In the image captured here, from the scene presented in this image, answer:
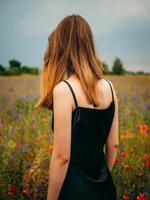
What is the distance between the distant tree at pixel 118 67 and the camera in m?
3.58

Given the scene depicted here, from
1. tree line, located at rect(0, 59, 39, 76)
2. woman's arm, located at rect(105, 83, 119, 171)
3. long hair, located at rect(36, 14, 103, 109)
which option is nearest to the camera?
long hair, located at rect(36, 14, 103, 109)

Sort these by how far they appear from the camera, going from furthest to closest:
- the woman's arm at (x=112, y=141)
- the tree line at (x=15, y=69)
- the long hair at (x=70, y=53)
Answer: the tree line at (x=15, y=69) < the woman's arm at (x=112, y=141) < the long hair at (x=70, y=53)

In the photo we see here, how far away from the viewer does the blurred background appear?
3.25 metres

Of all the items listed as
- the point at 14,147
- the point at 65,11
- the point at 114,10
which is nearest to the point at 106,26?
the point at 114,10

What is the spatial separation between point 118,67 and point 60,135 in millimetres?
2145

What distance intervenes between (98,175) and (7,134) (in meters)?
1.58

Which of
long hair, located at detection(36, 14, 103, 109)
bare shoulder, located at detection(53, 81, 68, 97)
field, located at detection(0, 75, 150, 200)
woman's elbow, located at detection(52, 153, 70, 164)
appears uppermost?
long hair, located at detection(36, 14, 103, 109)

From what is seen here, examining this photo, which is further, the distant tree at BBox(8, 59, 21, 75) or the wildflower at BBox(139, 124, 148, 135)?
the distant tree at BBox(8, 59, 21, 75)

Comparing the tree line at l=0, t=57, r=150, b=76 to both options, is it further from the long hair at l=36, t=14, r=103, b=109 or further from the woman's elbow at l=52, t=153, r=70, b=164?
the woman's elbow at l=52, t=153, r=70, b=164

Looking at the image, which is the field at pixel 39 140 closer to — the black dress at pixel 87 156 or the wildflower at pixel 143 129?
the wildflower at pixel 143 129

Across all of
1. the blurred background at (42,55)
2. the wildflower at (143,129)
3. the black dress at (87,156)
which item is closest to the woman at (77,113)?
the black dress at (87,156)

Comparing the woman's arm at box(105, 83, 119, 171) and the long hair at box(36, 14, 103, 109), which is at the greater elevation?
the long hair at box(36, 14, 103, 109)

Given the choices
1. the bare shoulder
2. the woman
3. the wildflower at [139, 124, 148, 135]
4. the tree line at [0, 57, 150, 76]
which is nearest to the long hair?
the woman

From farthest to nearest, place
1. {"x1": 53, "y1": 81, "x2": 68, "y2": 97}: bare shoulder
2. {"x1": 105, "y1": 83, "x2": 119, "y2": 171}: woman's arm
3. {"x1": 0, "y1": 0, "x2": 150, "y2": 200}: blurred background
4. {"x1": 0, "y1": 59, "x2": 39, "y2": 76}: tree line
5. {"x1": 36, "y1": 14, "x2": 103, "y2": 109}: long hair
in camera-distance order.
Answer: {"x1": 0, "y1": 59, "x2": 39, "y2": 76}: tree line, {"x1": 0, "y1": 0, "x2": 150, "y2": 200}: blurred background, {"x1": 105, "y1": 83, "x2": 119, "y2": 171}: woman's arm, {"x1": 36, "y1": 14, "x2": 103, "y2": 109}: long hair, {"x1": 53, "y1": 81, "x2": 68, "y2": 97}: bare shoulder
